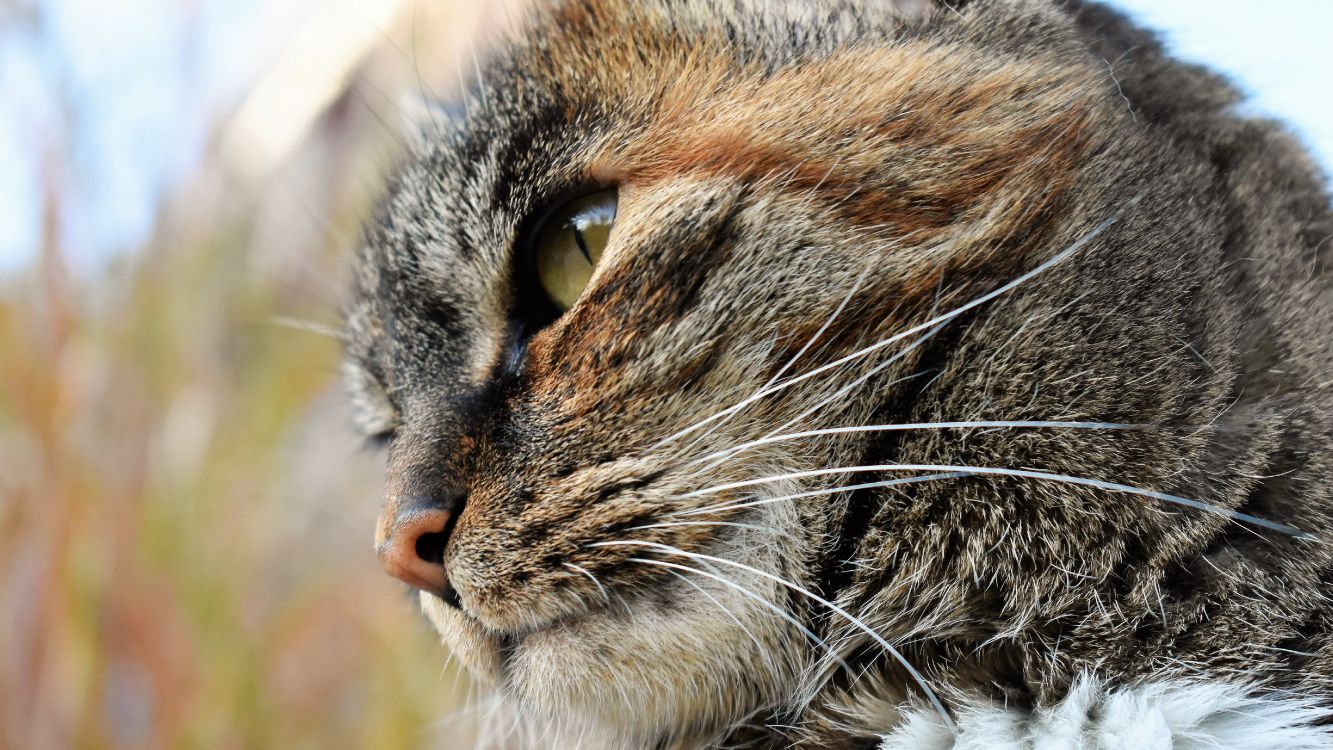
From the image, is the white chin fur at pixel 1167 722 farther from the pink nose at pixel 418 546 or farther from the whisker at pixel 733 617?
the pink nose at pixel 418 546

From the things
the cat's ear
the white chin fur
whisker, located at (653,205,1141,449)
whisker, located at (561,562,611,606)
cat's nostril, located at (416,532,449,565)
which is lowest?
the white chin fur

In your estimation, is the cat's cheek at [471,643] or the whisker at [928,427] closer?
the whisker at [928,427]

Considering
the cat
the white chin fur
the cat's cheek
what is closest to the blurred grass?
the cat's cheek

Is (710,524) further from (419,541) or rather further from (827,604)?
(419,541)

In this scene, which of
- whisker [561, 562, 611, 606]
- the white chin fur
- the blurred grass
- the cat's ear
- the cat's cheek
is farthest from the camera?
the blurred grass

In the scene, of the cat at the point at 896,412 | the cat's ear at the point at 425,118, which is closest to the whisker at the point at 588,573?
the cat at the point at 896,412

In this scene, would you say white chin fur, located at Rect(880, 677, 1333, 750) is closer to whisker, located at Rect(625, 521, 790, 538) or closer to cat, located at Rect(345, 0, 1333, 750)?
cat, located at Rect(345, 0, 1333, 750)

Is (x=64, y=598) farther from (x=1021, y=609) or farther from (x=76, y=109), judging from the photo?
(x=1021, y=609)
